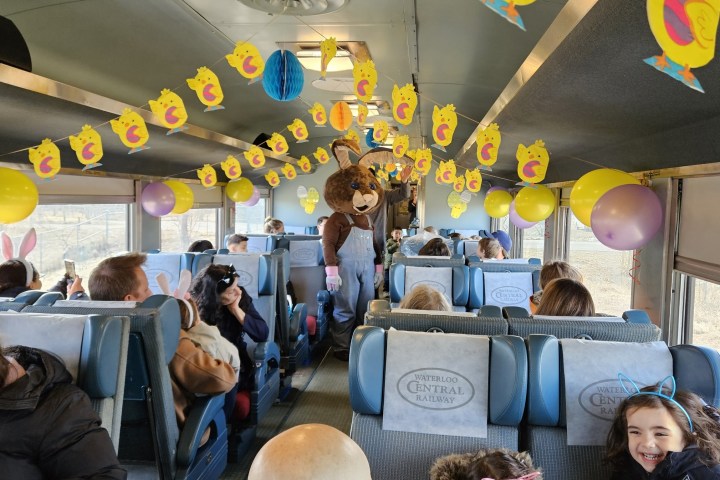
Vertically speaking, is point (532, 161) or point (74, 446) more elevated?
point (532, 161)

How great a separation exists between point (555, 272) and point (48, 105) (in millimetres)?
3696

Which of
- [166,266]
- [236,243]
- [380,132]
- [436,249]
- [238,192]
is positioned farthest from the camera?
[238,192]

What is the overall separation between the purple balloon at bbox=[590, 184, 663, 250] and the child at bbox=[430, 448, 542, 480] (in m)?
2.03

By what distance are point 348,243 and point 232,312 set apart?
2.67m

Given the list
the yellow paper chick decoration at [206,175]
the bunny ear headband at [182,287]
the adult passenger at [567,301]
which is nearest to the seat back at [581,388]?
the adult passenger at [567,301]

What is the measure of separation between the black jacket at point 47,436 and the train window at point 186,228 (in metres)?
6.84

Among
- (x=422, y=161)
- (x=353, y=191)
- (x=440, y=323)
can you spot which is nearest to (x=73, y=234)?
(x=353, y=191)

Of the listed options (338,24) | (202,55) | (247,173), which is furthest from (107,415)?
→ (247,173)

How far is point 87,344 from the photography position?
2.08 metres

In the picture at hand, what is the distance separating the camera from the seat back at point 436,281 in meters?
4.75

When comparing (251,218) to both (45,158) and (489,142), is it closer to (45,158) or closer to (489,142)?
(45,158)

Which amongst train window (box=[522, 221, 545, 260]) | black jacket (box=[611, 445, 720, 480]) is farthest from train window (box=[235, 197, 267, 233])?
black jacket (box=[611, 445, 720, 480])

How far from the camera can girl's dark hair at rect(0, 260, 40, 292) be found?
379 cm

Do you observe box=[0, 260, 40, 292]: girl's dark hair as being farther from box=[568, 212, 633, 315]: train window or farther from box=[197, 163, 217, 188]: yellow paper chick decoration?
box=[197, 163, 217, 188]: yellow paper chick decoration
